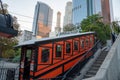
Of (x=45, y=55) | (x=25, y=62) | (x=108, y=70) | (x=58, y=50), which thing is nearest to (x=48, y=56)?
(x=45, y=55)

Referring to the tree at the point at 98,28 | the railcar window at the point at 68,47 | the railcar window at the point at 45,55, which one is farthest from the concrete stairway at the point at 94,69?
the tree at the point at 98,28

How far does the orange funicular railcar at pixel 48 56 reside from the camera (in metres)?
8.28

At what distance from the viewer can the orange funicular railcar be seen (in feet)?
27.2

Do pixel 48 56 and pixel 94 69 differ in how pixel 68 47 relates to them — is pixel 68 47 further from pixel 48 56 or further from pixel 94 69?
pixel 94 69

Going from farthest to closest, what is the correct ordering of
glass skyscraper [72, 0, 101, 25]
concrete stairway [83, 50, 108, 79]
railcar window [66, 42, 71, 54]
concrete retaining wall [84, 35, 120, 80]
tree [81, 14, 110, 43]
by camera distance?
glass skyscraper [72, 0, 101, 25], tree [81, 14, 110, 43], railcar window [66, 42, 71, 54], concrete stairway [83, 50, 108, 79], concrete retaining wall [84, 35, 120, 80]

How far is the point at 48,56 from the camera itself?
28.9 feet

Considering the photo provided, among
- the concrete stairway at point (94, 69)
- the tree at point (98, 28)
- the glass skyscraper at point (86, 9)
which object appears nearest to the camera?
the concrete stairway at point (94, 69)

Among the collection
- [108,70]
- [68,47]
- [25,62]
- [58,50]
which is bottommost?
[108,70]

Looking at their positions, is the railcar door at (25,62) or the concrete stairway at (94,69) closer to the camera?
the concrete stairway at (94,69)

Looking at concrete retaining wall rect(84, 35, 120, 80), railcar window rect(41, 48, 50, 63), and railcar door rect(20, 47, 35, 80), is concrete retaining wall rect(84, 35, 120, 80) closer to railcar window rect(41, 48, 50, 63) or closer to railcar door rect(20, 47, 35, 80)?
railcar window rect(41, 48, 50, 63)

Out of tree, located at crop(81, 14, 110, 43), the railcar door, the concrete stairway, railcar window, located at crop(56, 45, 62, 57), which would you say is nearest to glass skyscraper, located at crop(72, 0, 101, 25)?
tree, located at crop(81, 14, 110, 43)

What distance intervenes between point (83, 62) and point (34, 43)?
4319 mm

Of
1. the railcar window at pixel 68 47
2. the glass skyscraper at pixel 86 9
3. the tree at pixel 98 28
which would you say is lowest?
the railcar window at pixel 68 47

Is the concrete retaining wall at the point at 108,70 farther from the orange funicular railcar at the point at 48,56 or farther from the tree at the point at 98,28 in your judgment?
the tree at the point at 98,28
